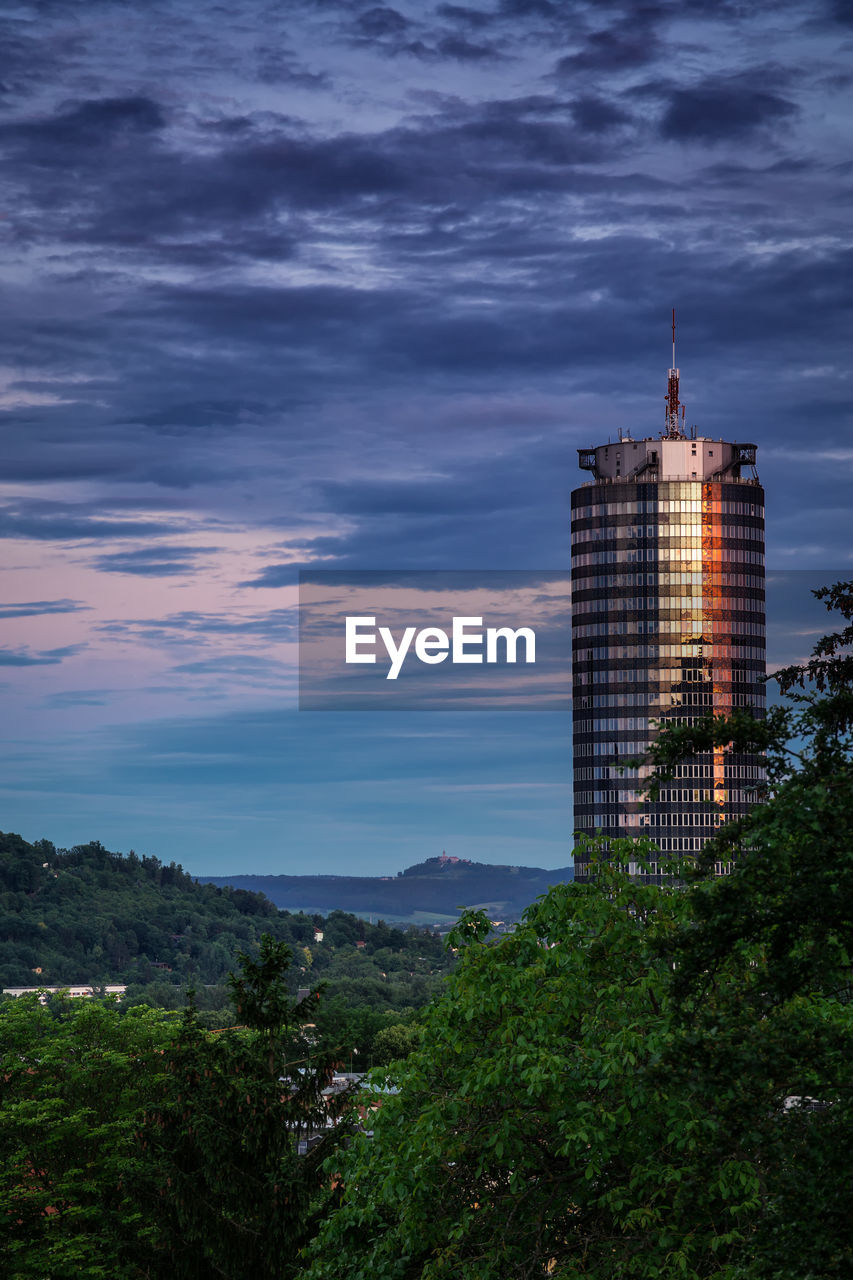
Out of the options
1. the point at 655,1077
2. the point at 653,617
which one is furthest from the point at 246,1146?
the point at 653,617

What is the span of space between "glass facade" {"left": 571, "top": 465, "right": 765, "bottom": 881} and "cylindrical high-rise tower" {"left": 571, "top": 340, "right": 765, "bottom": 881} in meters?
0.13

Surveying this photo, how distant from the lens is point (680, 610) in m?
195

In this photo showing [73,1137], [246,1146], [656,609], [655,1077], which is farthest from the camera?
[656,609]

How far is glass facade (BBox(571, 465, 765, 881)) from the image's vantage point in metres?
193

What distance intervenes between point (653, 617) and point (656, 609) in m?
1.12

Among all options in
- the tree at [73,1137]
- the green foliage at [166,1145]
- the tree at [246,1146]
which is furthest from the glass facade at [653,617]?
the tree at [246,1146]

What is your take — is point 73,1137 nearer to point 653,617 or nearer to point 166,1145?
point 166,1145

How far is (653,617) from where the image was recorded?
195 meters

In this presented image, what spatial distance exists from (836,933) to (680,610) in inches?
7152

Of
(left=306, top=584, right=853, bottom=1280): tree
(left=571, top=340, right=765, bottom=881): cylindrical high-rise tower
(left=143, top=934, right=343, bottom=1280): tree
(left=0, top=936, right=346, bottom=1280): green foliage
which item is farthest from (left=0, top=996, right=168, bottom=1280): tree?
(left=571, top=340, right=765, bottom=881): cylindrical high-rise tower

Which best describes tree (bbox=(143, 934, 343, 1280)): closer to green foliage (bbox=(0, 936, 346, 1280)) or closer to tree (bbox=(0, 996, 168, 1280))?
green foliage (bbox=(0, 936, 346, 1280))

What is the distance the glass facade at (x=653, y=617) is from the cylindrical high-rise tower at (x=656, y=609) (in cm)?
13

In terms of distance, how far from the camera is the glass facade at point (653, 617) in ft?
634

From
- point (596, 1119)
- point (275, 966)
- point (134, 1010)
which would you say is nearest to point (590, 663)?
point (134, 1010)
